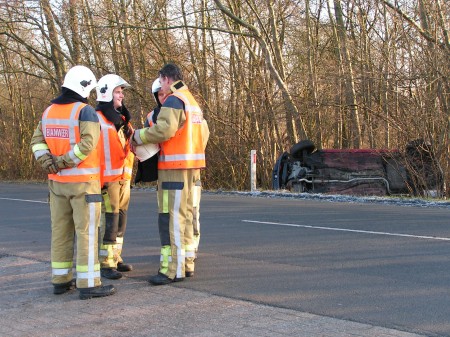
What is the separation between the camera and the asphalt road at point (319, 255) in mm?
5160

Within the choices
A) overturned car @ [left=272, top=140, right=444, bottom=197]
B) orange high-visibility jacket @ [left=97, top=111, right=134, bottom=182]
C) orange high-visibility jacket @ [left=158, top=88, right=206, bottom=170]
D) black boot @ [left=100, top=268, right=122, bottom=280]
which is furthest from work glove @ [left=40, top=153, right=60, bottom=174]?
overturned car @ [left=272, top=140, right=444, bottom=197]

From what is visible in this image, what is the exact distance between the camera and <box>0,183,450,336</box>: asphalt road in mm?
5160

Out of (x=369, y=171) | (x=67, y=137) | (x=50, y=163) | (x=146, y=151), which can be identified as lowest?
(x=369, y=171)

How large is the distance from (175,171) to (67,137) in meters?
1.09

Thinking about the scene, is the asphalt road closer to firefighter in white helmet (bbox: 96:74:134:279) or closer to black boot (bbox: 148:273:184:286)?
black boot (bbox: 148:273:184:286)

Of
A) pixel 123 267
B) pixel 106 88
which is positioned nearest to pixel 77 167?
pixel 106 88

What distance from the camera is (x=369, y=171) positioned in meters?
15.2

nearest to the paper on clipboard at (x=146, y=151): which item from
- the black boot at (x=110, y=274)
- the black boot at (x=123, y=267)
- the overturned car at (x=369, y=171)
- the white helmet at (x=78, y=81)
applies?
the white helmet at (x=78, y=81)

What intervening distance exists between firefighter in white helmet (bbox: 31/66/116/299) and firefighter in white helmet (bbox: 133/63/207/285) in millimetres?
567

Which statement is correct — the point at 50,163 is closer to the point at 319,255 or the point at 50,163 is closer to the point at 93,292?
the point at 93,292

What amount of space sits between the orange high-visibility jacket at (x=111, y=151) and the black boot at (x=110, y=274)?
0.95 metres

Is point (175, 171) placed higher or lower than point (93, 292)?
higher

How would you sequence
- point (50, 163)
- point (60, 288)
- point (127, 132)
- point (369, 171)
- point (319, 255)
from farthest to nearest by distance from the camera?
point (369, 171)
point (319, 255)
point (127, 132)
point (60, 288)
point (50, 163)

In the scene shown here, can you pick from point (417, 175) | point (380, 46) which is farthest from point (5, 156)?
point (417, 175)
